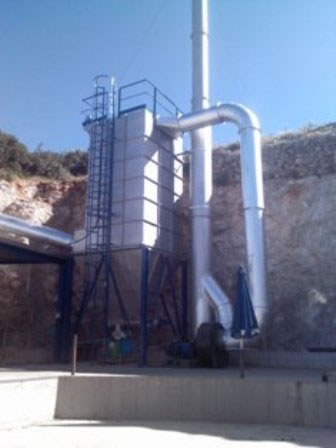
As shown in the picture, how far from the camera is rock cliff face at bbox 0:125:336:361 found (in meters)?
20.6

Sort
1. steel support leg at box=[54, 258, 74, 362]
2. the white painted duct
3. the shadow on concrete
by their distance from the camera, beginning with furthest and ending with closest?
steel support leg at box=[54, 258, 74, 362] → the white painted duct → the shadow on concrete

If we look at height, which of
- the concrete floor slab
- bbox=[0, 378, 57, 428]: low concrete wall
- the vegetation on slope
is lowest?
the concrete floor slab

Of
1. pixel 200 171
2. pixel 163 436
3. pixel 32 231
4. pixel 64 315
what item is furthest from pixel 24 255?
pixel 163 436

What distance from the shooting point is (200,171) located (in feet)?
70.4

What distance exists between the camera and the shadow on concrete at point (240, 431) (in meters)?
8.95

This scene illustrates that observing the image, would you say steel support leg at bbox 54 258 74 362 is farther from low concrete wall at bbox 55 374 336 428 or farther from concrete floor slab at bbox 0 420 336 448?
concrete floor slab at bbox 0 420 336 448

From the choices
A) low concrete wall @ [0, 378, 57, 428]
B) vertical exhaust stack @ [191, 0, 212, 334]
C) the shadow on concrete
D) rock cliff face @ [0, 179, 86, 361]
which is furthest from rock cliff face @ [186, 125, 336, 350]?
low concrete wall @ [0, 378, 57, 428]

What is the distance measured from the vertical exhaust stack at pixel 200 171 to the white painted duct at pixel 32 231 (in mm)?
5295

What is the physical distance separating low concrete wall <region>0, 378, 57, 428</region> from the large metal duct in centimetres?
788

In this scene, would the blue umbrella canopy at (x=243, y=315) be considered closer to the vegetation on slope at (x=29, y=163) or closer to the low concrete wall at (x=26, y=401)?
the low concrete wall at (x=26, y=401)

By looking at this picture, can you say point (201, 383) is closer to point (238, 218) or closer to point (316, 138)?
point (238, 218)

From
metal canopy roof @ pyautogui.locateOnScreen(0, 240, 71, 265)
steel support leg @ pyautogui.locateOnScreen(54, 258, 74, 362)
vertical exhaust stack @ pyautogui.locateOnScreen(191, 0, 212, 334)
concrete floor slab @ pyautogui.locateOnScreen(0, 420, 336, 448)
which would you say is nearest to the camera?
concrete floor slab @ pyautogui.locateOnScreen(0, 420, 336, 448)

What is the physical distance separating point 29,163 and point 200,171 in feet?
52.6

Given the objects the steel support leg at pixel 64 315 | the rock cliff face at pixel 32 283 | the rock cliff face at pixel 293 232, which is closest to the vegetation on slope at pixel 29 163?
the rock cliff face at pixel 32 283
